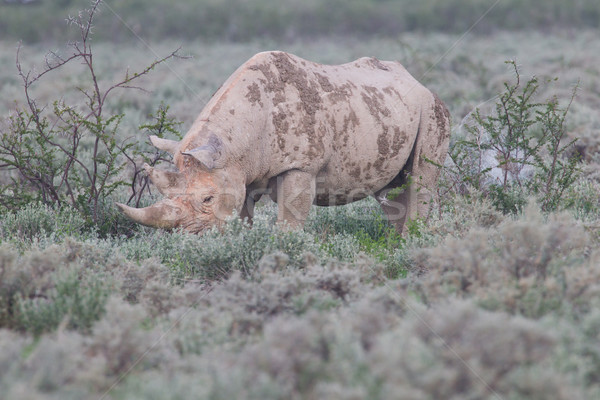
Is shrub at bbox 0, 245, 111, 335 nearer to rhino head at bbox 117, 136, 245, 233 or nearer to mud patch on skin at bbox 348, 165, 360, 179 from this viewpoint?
rhino head at bbox 117, 136, 245, 233

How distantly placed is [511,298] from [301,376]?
61.5 inches

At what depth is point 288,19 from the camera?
4166 cm

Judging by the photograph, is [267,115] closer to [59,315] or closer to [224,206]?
[224,206]

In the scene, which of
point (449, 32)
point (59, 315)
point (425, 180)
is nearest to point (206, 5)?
point (449, 32)

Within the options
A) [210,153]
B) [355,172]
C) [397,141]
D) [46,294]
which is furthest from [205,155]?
[397,141]

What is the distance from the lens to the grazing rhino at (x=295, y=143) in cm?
569

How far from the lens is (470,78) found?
19.9 meters

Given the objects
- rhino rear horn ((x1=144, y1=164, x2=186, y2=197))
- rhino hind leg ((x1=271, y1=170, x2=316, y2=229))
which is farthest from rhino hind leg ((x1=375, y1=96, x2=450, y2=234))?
rhino rear horn ((x1=144, y1=164, x2=186, y2=197))

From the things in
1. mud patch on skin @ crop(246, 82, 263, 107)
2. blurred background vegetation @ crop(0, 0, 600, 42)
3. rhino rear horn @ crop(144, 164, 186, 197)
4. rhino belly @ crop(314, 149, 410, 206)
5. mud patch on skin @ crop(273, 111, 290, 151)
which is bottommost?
rhino belly @ crop(314, 149, 410, 206)

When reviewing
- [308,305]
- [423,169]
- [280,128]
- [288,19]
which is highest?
[288,19]

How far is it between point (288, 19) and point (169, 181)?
37.8m

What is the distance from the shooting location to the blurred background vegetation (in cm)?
3766

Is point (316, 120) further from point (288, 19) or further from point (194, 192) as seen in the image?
point (288, 19)

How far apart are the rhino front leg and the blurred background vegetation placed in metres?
31.7
